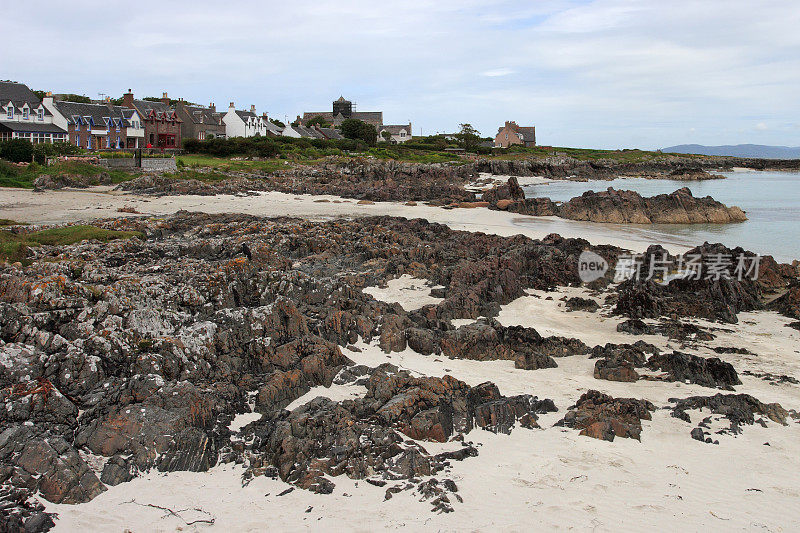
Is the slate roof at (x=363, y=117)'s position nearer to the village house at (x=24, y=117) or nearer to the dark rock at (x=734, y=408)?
the village house at (x=24, y=117)

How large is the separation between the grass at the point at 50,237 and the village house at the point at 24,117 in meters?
35.0

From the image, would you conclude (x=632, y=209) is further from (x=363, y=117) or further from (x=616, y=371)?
(x=363, y=117)

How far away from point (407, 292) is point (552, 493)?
370 inches

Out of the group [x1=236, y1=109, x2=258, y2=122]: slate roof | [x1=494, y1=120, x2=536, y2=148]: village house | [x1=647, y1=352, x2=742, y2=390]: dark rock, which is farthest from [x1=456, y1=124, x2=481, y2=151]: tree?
[x1=647, y1=352, x2=742, y2=390]: dark rock

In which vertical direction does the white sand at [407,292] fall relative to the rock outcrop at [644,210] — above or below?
below

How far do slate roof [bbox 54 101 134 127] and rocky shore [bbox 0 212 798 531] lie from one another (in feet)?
144

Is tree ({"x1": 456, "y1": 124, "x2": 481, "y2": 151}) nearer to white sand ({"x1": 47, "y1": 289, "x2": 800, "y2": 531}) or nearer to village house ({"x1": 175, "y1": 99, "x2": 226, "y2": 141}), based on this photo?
village house ({"x1": 175, "y1": 99, "x2": 226, "y2": 141})

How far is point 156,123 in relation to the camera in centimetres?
5988

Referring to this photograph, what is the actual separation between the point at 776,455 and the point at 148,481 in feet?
26.7

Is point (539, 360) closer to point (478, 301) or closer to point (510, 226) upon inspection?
point (478, 301)

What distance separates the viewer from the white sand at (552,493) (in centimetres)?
654

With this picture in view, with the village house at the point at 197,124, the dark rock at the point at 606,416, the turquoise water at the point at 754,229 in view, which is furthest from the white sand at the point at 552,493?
the village house at the point at 197,124

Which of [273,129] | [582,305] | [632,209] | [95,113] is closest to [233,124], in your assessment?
[273,129]

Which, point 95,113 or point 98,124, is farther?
point 95,113
